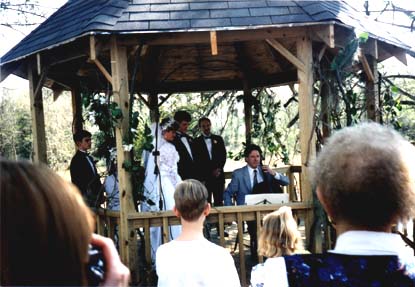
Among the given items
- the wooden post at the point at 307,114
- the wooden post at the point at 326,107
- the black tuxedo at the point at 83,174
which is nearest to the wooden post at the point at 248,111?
the wooden post at the point at 326,107

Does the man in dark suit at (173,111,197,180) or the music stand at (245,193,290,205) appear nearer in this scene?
the music stand at (245,193,290,205)

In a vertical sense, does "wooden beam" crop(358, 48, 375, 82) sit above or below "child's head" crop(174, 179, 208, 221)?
above

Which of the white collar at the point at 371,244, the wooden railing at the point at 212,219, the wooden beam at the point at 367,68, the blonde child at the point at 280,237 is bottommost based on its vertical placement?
the wooden railing at the point at 212,219

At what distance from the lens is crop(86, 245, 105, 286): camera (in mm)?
1115

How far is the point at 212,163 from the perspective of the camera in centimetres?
852

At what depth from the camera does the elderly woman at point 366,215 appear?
52.6 inches

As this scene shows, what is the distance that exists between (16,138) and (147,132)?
1767cm

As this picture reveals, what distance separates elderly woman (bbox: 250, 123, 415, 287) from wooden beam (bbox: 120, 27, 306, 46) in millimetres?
4432

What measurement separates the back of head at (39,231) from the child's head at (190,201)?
1981 millimetres

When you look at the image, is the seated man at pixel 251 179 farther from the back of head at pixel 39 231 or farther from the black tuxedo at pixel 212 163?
the back of head at pixel 39 231

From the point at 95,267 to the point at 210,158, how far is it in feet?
24.2

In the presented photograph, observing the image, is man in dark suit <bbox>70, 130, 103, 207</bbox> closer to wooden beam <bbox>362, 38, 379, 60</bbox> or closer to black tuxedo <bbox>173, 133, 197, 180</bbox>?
black tuxedo <bbox>173, 133, 197, 180</bbox>

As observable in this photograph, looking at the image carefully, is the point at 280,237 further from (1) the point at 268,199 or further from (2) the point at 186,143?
(2) the point at 186,143

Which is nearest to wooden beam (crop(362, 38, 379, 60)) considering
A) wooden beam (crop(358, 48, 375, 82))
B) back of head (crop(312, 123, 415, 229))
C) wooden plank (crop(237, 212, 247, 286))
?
wooden beam (crop(358, 48, 375, 82))
